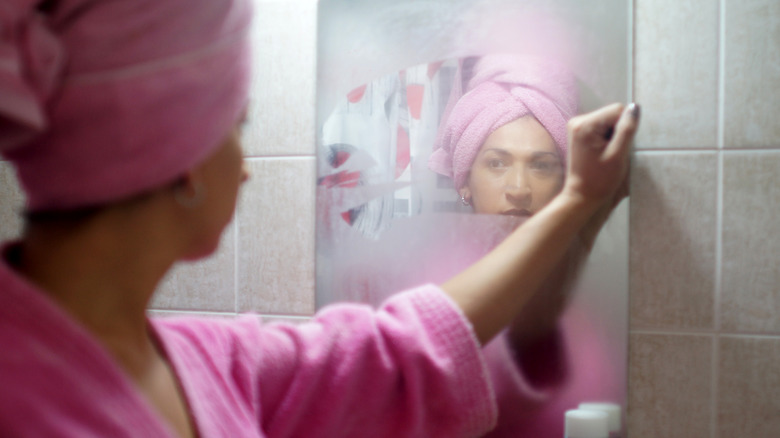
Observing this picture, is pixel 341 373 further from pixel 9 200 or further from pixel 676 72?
pixel 9 200

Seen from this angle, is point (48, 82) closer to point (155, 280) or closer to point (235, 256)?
point (155, 280)

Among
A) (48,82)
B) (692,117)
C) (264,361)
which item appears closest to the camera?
(48,82)

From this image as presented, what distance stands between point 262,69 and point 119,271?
510 mm

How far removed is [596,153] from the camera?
692 mm

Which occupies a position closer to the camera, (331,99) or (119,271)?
(119,271)

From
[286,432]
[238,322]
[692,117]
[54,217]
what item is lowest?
[286,432]

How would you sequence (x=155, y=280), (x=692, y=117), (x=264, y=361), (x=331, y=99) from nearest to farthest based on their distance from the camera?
(x=155, y=280)
(x=264, y=361)
(x=692, y=117)
(x=331, y=99)

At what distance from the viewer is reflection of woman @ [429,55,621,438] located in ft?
2.38

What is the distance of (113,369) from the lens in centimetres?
44

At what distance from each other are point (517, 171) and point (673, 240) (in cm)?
21

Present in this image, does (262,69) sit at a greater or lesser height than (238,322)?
greater

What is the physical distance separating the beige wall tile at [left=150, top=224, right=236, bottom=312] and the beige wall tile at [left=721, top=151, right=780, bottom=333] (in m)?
0.69

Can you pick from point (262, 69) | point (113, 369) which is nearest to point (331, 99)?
point (262, 69)

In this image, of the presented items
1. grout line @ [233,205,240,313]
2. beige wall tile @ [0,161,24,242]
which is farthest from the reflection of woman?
beige wall tile @ [0,161,24,242]
